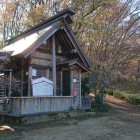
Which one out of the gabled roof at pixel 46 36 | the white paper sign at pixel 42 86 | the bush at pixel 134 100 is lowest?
the bush at pixel 134 100

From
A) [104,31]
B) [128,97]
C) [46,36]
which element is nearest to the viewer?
[46,36]

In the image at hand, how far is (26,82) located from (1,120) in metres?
3.83

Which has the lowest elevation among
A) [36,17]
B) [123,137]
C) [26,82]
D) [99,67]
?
[123,137]

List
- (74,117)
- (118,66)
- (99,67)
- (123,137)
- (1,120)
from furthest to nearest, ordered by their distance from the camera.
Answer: (118,66) < (99,67) < (74,117) < (1,120) < (123,137)

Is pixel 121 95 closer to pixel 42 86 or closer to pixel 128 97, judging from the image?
pixel 128 97

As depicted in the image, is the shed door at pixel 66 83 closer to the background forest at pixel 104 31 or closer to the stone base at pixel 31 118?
the stone base at pixel 31 118

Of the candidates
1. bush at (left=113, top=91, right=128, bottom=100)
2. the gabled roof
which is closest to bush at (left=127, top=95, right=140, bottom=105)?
bush at (left=113, top=91, right=128, bottom=100)

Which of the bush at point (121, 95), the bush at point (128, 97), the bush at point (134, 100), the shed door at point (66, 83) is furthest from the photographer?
the bush at point (121, 95)

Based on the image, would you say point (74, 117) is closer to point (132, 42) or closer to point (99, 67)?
point (99, 67)

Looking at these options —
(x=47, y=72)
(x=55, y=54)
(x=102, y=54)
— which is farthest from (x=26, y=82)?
(x=102, y=54)

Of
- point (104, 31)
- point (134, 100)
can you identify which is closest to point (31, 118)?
point (104, 31)

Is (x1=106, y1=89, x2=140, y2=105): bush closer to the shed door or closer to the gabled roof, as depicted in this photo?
the gabled roof

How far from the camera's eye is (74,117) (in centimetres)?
1739

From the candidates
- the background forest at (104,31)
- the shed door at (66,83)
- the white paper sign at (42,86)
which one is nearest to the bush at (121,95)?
the background forest at (104,31)
